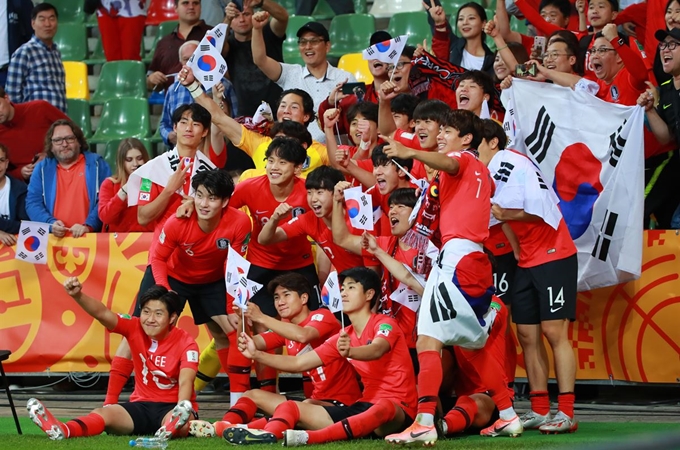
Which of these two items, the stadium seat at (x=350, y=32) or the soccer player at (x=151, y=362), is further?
the stadium seat at (x=350, y=32)

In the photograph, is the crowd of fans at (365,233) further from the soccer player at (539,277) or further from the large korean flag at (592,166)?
the large korean flag at (592,166)

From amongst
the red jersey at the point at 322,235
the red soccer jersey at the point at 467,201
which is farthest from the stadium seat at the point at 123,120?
the red soccer jersey at the point at 467,201

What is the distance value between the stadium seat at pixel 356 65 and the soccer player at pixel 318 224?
3763 millimetres

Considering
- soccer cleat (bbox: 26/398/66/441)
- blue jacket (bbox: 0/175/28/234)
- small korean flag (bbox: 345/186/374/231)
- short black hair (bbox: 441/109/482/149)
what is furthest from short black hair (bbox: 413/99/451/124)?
blue jacket (bbox: 0/175/28/234)

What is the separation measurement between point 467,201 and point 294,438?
1651 mm

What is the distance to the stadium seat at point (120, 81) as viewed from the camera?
488 inches

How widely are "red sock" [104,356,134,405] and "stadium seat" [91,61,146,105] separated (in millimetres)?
5823

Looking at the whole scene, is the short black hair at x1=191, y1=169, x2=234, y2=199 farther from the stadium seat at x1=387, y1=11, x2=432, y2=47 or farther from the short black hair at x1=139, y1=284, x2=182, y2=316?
the stadium seat at x1=387, y1=11, x2=432, y2=47

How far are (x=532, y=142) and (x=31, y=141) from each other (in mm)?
5107

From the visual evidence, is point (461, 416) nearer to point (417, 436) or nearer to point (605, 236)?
point (417, 436)

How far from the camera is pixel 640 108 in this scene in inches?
294

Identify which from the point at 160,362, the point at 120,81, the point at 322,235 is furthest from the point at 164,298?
the point at 120,81

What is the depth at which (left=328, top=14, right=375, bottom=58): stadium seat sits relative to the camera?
38.6 ft

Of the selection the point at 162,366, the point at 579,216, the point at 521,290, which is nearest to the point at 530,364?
the point at 521,290
